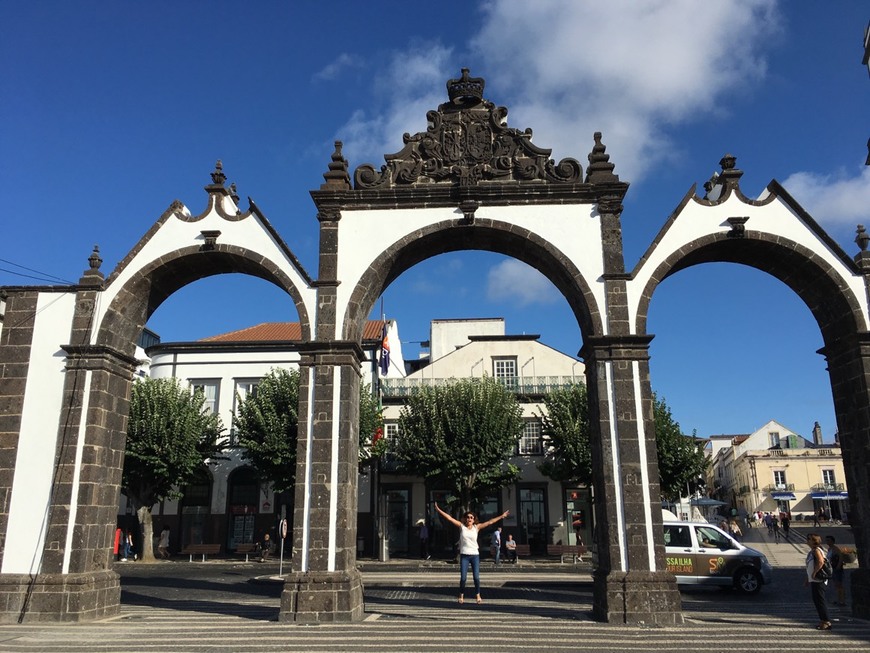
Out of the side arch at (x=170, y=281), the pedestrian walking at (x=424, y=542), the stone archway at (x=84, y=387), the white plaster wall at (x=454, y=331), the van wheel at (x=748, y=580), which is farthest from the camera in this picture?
the white plaster wall at (x=454, y=331)

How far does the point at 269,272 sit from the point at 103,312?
3144mm

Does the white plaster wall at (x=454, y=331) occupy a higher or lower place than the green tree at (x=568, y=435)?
higher

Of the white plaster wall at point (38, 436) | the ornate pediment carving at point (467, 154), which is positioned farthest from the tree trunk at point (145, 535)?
the ornate pediment carving at point (467, 154)

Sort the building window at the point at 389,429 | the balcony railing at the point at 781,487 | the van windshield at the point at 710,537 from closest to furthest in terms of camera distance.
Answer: the van windshield at the point at 710,537 → the building window at the point at 389,429 → the balcony railing at the point at 781,487

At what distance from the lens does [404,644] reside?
873 cm

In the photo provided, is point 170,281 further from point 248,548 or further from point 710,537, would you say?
point 248,548

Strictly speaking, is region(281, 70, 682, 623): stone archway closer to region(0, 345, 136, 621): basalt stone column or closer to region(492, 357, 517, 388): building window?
region(0, 345, 136, 621): basalt stone column

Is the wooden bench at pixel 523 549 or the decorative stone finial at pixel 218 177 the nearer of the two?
the decorative stone finial at pixel 218 177

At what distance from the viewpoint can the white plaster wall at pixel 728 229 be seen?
1171 cm

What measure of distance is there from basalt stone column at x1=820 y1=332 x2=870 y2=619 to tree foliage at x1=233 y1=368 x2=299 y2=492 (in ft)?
61.6

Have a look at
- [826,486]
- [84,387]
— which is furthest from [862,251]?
[826,486]

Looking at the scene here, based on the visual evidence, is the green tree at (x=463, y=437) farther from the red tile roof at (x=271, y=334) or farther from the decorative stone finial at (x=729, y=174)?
the decorative stone finial at (x=729, y=174)

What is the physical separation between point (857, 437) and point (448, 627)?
7512 millimetres

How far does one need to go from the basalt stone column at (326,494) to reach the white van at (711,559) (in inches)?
302
